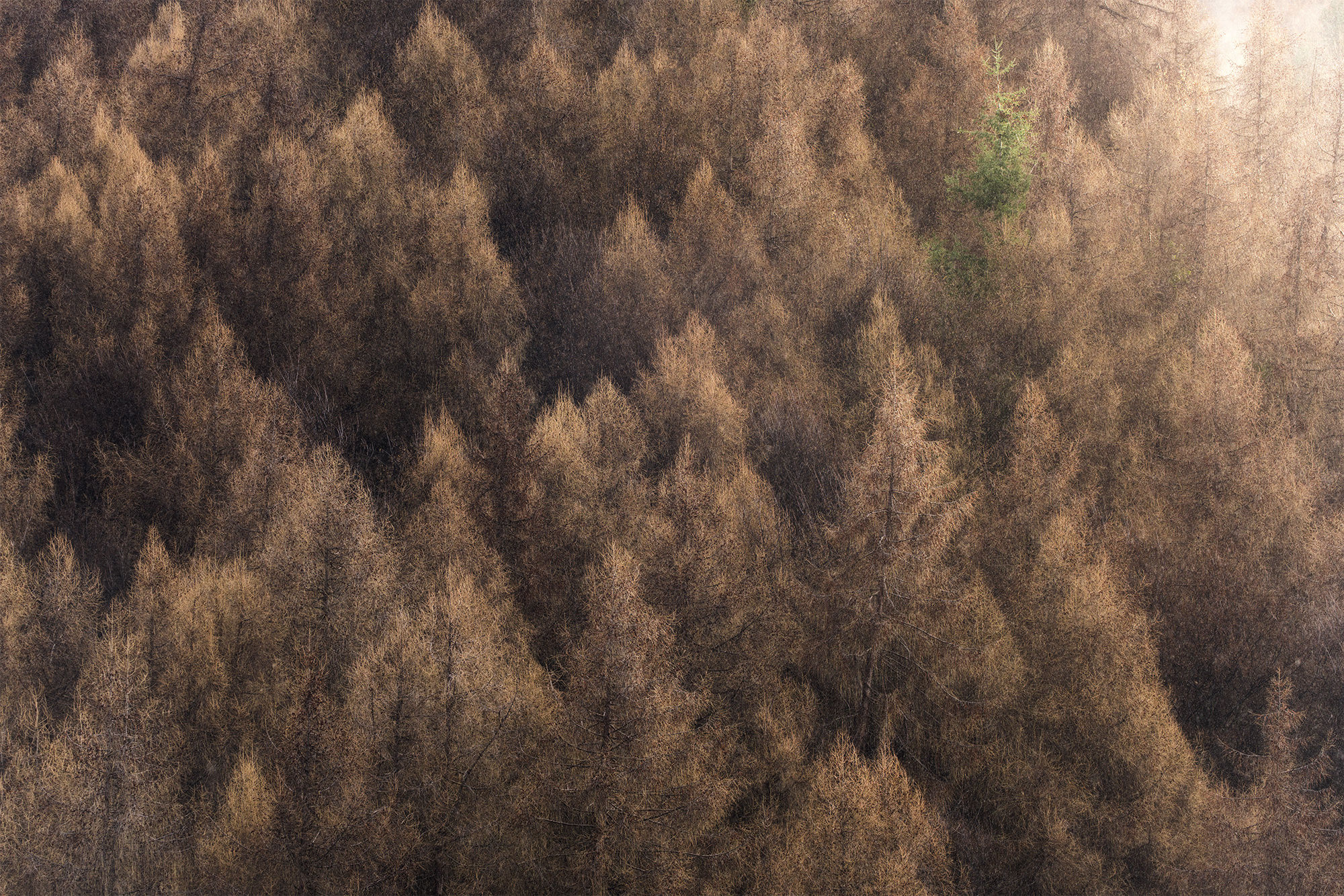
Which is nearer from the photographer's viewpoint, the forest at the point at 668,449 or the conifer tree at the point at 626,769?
the conifer tree at the point at 626,769

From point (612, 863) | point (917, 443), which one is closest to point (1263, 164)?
point (917, 443)

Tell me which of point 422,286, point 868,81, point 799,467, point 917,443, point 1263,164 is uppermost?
point 1263,164

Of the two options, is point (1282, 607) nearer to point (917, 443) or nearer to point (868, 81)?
point (917, 443)

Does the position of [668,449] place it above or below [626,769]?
below

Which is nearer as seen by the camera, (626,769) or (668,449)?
(626,769)

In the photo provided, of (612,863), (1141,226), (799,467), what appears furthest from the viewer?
(1141,226)

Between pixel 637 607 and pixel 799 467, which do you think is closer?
pixel 637 607

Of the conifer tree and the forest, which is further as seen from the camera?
the forest

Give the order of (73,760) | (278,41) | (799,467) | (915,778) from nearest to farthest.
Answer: (73,760) → (915,778) → (799,467) → (278,41)
